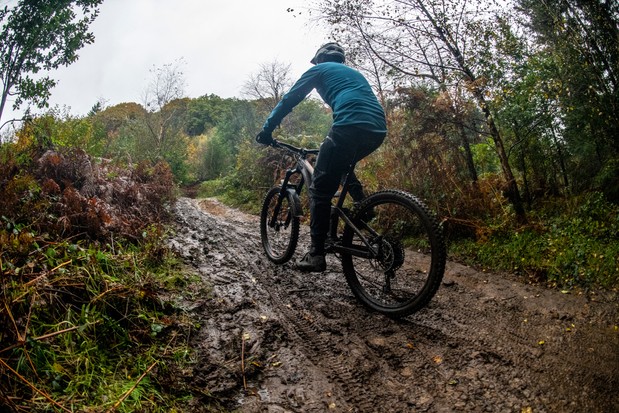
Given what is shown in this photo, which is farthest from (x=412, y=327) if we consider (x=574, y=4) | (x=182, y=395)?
(x=574, y=4)

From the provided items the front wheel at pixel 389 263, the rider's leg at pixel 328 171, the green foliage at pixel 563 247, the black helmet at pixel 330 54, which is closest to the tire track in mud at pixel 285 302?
the rider's leg at pixel 328 171

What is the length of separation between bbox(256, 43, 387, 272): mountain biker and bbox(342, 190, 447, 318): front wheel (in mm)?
291

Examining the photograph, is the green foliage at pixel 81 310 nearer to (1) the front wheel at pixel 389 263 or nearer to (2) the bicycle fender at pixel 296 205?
(2) the bicycle fender at pixel 296 205

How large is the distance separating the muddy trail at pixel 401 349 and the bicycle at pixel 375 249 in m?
0.20

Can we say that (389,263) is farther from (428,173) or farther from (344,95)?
(428,173)

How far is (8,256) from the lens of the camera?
226 cm

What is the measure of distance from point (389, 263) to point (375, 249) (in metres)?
0.17

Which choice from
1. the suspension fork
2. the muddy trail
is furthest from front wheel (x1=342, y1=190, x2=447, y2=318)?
the suspension fork

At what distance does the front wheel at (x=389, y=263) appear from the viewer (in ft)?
8.75

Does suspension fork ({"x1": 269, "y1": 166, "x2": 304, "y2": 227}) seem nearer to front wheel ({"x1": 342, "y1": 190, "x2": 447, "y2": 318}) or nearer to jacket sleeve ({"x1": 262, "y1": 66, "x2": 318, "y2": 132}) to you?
jacket sleeve ({"x1": 262, "y1": 66, "x2": 318, "y2": 132})

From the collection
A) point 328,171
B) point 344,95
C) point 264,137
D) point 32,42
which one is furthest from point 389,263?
point 32,42

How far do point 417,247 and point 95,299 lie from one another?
159 inches

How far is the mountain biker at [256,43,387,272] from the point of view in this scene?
3062 mm

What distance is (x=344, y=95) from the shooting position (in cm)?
314
